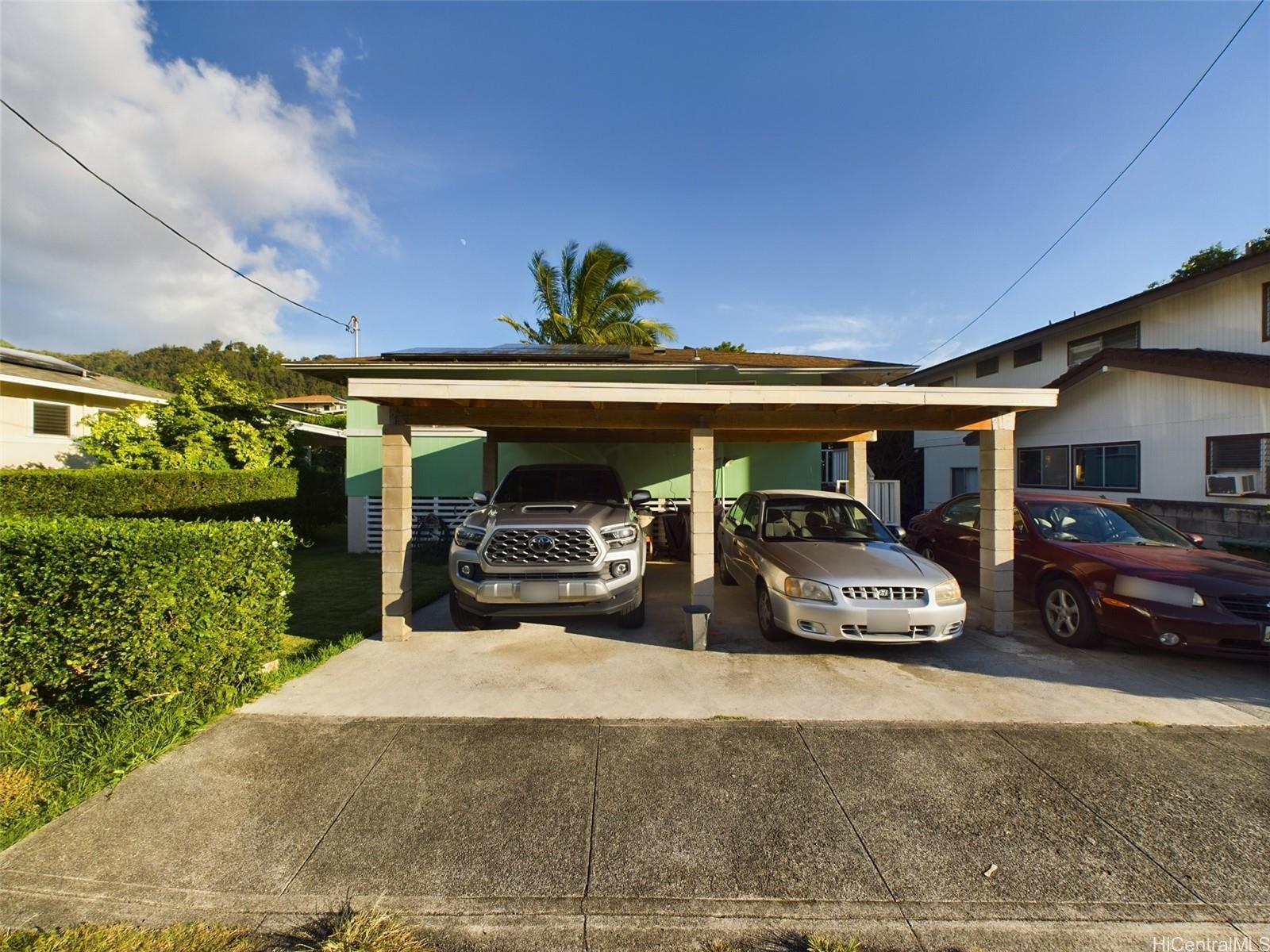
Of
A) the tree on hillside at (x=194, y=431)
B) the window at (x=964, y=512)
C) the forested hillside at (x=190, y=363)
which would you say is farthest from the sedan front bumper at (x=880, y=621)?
the forested hillside at (x=190, y=363)

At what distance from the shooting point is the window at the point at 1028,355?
14.7 m

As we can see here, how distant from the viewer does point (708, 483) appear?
5.69 meters

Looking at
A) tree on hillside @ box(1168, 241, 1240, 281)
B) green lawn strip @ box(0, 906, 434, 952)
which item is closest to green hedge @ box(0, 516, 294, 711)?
green lawn strip @ box(0, 906, 434, 952)

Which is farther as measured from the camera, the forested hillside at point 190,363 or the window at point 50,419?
the forested hillside at point 190,363

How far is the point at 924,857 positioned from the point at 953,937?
1.43 ft

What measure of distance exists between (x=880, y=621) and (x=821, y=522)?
1863 millimetres

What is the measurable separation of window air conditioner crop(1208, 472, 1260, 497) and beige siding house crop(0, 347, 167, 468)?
79.9 ft

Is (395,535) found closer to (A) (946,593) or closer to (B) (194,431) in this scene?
(A) (946,593)

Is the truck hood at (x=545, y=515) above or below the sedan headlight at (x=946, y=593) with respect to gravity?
above

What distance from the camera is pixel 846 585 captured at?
4699 millimetres

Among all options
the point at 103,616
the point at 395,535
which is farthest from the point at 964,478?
the point at 103,616

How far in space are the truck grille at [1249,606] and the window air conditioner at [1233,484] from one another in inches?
284

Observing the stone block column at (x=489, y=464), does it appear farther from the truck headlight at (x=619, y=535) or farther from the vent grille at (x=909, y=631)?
the vent grille at (x=909, y=631)

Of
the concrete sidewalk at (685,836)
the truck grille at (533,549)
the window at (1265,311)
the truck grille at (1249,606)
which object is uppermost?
the window at (1265,311)
